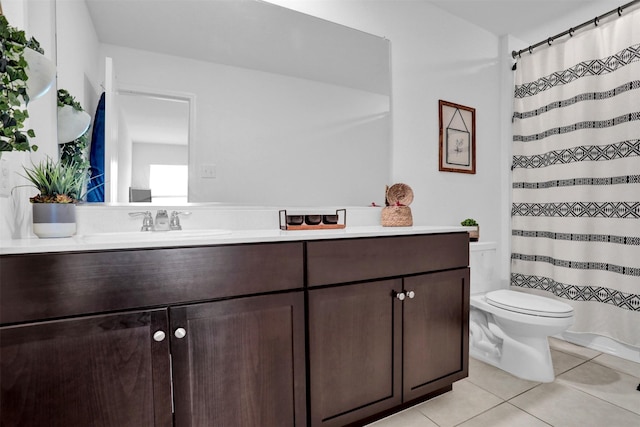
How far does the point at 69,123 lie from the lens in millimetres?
1372

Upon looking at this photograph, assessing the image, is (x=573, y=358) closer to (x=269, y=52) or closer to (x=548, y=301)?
(x=548, y=301)

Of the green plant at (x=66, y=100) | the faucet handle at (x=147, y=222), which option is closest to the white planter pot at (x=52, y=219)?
the faucet handle at (x=147, y=222)

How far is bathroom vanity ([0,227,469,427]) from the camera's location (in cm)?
89

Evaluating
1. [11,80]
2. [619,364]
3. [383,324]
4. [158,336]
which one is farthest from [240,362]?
[619,364]

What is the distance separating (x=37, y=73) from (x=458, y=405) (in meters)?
2.26

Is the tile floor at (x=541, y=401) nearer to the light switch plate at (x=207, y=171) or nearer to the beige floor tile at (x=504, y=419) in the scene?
the beige floor tile at (x=504, y=419)

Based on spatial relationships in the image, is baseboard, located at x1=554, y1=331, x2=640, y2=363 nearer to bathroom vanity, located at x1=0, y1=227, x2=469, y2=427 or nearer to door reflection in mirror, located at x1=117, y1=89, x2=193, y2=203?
bathroom vanity, located at x1=0, y1=227, x2=469, y2=427

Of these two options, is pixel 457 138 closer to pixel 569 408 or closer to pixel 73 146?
pixel 569 408

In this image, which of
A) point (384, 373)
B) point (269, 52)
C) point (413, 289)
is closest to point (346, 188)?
point (413, 289)

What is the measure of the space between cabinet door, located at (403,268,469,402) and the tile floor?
138 millimetres

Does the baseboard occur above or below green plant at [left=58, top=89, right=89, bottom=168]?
below

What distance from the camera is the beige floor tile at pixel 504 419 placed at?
1.51 m

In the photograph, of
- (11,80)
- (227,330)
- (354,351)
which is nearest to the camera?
(11,80)

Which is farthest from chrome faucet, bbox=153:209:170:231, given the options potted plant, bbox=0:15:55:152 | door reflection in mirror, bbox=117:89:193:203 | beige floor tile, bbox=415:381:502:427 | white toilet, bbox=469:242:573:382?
white toilet, bbox=469:242:573:382
